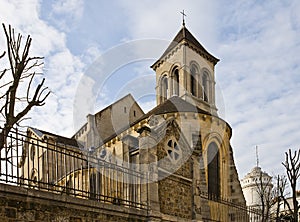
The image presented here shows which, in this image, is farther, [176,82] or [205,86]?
[205,86]

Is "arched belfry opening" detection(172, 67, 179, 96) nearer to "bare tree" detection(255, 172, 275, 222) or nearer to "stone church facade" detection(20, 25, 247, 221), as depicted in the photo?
"stone church facade" detection(20, 25, 247, 221)

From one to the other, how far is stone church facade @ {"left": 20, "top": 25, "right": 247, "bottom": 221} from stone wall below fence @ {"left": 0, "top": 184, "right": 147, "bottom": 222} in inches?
17.9

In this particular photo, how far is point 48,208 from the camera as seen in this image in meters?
8.45

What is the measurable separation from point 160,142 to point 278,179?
11940 mm

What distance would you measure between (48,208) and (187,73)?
27.4m

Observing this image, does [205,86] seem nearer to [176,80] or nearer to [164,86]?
[176,80]

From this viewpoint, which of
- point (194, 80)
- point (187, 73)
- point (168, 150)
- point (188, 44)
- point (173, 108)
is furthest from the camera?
point (188, 44)

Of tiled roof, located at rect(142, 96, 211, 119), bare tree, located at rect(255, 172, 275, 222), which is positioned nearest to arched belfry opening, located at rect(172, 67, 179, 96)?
tiled roof, located at rect(142, 96, 211, 119)

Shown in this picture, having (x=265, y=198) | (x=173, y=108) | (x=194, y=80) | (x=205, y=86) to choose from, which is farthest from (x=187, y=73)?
(x=265, y=198)

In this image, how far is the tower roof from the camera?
35875 millimetres

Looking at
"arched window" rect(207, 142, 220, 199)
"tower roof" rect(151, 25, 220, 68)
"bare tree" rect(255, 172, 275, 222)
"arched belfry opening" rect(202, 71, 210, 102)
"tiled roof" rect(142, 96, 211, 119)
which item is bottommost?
"bare tree" rect(255, 172, 275, 222)

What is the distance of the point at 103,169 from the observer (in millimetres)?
11688

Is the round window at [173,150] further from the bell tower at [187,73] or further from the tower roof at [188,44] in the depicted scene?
the tower roof at [188,44]

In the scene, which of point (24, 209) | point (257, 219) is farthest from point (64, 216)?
point (257, 219)
